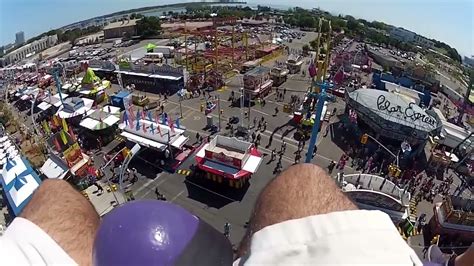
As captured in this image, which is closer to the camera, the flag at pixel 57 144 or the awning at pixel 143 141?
the flag at pixel 57 144

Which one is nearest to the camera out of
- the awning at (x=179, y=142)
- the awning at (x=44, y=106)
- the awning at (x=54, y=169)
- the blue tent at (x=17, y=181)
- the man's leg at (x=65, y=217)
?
the man's leg at (x=65, y=217)

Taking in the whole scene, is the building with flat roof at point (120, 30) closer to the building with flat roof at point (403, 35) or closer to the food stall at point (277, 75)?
the food stall at point (277, 75)

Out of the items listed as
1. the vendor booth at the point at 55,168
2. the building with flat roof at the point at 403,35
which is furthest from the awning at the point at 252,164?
the building with flat roof at the point at 403,35

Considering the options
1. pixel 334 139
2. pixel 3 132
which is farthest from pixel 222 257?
pixel 3 132

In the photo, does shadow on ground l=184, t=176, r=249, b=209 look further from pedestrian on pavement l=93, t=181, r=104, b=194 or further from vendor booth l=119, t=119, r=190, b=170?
pedestrian on pavement l=93, t=181, r=104, b=194

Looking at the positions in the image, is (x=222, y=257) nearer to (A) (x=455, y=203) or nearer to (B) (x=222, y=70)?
(A) (x=455, y=203)

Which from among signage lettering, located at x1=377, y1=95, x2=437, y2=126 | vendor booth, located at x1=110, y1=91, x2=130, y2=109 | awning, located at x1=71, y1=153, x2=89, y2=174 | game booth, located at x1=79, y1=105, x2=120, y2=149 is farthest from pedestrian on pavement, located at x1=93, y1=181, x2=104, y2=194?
signage lettering, located at x1=377, y1=95, x2=437, y2=126

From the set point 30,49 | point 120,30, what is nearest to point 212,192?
point 120,30
